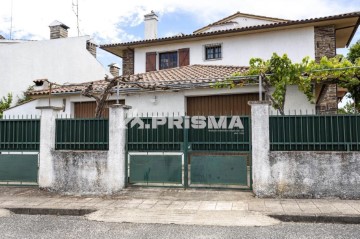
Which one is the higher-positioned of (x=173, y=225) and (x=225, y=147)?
(x=225, y=147)

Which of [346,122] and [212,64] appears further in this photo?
[212,64]

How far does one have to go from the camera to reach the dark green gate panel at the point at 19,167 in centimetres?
891

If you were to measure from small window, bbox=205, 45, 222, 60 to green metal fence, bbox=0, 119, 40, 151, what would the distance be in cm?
959

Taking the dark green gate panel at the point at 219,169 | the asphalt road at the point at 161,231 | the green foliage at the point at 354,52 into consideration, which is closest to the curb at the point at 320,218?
the asphalt road at the point at 161,231

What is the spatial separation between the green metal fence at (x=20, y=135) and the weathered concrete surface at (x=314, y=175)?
6.35 meters

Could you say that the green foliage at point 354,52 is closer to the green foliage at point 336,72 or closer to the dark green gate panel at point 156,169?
the green foliage at point 336,72

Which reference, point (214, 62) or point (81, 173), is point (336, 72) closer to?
point (214, 62)

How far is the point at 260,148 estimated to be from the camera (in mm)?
7652

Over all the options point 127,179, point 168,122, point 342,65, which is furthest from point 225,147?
point 342,65

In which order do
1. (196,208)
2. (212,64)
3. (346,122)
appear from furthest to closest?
(212,64)
(346,122)
(196,208)

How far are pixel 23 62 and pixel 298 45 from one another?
54.9 feet

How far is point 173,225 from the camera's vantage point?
5.87 metres

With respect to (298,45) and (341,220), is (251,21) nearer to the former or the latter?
(298,45)

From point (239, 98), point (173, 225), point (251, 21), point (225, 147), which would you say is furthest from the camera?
point (251, 21)
